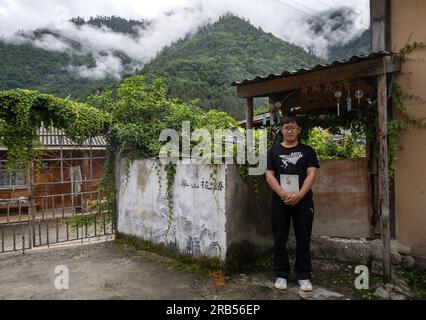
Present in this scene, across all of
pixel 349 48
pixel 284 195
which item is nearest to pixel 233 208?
pixel 284 195

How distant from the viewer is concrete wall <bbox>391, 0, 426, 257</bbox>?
13.9 ft

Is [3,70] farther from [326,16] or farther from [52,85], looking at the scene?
[326,16]

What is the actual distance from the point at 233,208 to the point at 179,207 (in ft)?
3.47

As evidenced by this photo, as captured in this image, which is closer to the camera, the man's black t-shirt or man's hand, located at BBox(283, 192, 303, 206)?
man's hand, located at BBox(283, 192, 303, 206)

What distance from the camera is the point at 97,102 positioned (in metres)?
6.94

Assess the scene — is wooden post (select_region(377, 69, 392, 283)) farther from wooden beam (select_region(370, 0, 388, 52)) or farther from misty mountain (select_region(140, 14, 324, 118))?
misty mountain (select_region(140, 14, 324, 118))

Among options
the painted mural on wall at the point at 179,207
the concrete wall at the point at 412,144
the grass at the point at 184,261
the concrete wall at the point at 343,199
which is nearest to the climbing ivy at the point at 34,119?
the painted mural on wall at the point at 179,207

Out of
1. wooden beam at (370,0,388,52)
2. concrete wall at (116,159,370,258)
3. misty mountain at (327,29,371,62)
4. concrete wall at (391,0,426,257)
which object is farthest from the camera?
misty mountain at (327,29,371,62)

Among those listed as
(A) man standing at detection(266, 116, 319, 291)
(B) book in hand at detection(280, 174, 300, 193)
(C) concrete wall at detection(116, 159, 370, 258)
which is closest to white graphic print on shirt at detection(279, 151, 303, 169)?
(A) man standing at detection(266, 116, 319, 291)

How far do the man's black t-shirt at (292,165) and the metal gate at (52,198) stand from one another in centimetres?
408

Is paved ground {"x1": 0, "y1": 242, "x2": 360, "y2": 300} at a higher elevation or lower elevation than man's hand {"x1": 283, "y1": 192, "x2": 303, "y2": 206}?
lower

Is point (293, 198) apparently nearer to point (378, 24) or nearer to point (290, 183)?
point (290, 183)

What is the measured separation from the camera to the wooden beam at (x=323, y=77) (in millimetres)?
3934
